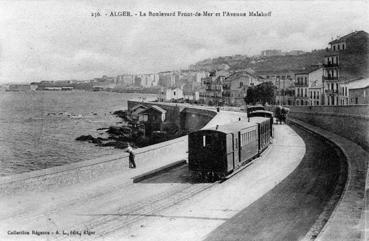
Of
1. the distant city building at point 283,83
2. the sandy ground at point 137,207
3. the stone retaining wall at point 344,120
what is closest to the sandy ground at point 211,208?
the sandy ground at point 137,207

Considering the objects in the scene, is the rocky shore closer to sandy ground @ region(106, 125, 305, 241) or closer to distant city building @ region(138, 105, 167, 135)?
distant city building @ region(138, 105, 167, 135)

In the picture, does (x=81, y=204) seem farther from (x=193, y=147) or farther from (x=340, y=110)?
(x=340, y=110)

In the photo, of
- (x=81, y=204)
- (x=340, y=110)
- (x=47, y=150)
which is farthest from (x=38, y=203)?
(x=47, y=150)

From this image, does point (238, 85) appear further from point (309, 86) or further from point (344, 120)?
point (344, 120)

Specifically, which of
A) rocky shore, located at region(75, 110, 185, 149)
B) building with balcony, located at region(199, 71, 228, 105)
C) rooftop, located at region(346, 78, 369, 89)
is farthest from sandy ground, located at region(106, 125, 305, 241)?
building with balcony, located at region(199, 71, 228, 105)

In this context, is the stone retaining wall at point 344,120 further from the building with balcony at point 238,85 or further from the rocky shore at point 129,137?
the building with balcony at point 238,85

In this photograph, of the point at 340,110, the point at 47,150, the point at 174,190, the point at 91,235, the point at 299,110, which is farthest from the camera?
the point at 299,110
